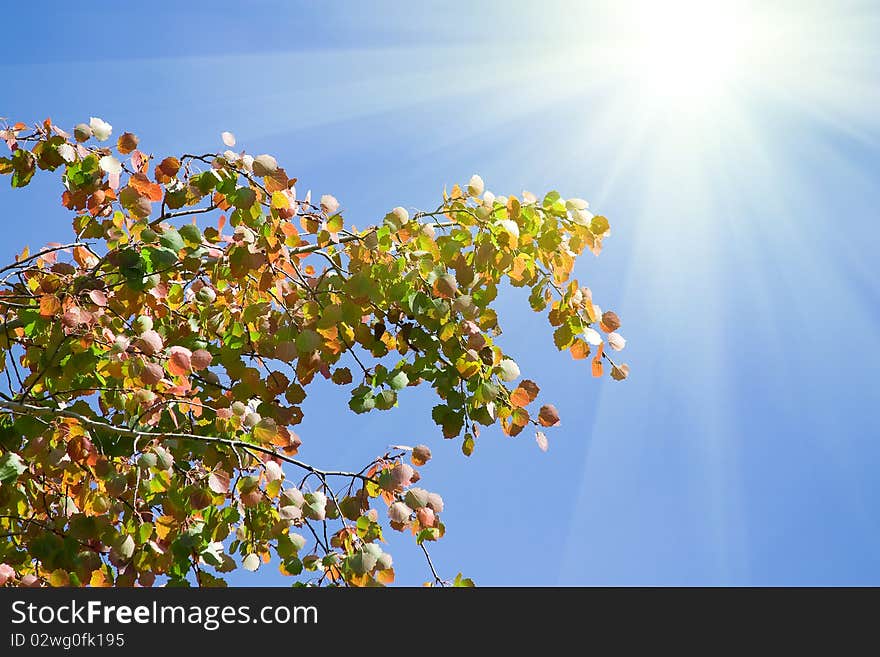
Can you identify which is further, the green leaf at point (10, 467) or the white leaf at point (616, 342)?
the white leaf at point (616, 342)

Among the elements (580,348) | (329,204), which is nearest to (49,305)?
(329,204)

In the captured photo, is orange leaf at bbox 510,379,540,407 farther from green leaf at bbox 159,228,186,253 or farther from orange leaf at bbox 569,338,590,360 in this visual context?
green leaf at bbox 159,228,186,253

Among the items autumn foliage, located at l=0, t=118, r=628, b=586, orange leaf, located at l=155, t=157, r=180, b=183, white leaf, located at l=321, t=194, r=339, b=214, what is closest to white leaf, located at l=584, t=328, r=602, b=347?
autumn foliage, located at l=0, t=118, r=628, b=586

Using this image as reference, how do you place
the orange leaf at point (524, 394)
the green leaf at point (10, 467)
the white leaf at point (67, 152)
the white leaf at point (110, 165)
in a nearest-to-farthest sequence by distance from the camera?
the green leaf at point (10, 467), the orange leaf at point (524, 394), the white leaf at point (110, 165), the white leaf at point (67, 152)

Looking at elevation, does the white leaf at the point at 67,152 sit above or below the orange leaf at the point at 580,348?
above

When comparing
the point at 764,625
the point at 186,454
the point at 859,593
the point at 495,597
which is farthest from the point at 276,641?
the point at 859,593

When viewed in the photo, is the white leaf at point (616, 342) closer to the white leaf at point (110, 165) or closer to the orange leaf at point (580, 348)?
the orange leaf at point (580, 348)

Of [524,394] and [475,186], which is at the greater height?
[475,186]

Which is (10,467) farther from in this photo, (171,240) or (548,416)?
(548,416)

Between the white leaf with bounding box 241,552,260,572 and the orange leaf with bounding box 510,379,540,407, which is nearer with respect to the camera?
the white leaf with bounding box 241,552,260,572

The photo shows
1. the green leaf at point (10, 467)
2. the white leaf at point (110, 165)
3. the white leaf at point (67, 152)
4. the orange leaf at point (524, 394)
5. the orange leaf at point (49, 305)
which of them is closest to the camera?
the green leaf at point (10, 467)

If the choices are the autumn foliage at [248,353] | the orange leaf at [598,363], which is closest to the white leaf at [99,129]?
the autumn foliage at [248,353]

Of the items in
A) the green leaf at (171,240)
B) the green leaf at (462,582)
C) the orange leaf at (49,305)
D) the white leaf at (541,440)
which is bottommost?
the green leaf at (462,582)

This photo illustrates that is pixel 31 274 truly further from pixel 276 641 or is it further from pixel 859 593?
pixel 859 593
